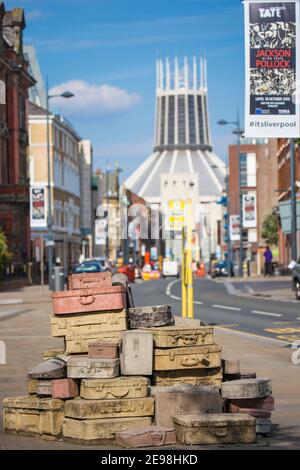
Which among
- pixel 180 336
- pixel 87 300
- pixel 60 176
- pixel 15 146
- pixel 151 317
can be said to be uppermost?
pixel 15 146

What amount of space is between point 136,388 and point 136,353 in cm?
50

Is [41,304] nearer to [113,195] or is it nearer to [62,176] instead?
[62,176]

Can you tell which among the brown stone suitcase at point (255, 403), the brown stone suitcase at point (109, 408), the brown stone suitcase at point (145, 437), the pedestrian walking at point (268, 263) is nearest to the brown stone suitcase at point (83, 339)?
the brown stone suitcase at point (109, 408)

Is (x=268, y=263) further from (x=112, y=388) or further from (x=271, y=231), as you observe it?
(x=112, y=388)

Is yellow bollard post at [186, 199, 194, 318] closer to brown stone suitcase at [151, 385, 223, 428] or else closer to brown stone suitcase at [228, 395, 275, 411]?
brown stone suitcase at [228, 395, 275, 411]

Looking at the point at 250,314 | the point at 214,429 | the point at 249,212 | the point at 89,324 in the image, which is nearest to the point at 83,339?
the point at 89,324

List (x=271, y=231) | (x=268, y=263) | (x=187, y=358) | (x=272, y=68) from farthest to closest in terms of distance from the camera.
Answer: (x=271, y=231)
(x=268, y=263)
(x=272, y=68)
(x=187, y=358)

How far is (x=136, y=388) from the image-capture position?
36.1 ft

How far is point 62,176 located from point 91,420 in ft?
354

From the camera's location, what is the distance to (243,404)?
11.3 metres

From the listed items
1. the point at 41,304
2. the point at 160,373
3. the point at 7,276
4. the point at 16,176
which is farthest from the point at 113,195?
the point at 160,373

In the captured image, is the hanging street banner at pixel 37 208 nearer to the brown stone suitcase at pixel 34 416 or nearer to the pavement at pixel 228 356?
the pavement at pixel 228 356

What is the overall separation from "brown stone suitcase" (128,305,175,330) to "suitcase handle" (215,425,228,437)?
2.23 metres

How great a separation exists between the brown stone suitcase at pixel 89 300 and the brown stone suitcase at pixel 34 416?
1.60 metres
